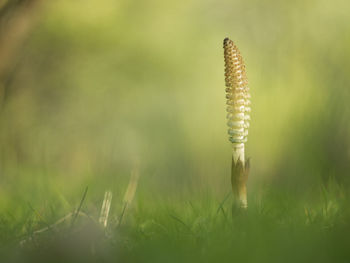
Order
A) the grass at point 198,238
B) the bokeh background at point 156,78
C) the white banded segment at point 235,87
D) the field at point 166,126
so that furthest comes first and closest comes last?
the bokeh background at point 156,78, the white banded segment at point 235,87, the field at point 166,126, the grass at point 198,238

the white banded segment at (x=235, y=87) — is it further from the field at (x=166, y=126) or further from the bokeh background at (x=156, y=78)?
the bokeh background at (x=156, y=78)

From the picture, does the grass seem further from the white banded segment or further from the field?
the white banded segment

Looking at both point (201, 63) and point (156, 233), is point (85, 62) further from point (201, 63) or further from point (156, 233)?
point (156, 233)

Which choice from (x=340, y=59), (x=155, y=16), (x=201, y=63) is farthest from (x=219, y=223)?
(x=201, y=63)

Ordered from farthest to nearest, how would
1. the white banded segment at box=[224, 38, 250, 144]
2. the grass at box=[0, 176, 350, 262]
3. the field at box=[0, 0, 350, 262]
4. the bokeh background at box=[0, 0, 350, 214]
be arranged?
the bokeh background at box=[0, 0, 350, 214] < the white banded segment at box=[224, 38, 250, 144] < the field at box=[0, 0, 350, 262] < the grass at box=[0, 176, 350, 262]

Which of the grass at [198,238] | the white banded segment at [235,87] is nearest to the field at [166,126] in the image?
the grass at [198,238]

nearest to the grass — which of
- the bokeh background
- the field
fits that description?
the field

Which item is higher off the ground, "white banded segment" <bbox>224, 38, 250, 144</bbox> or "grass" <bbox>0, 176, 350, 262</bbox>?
"white banded segment" <bbox>224, 38, 250, 144</bbox>
